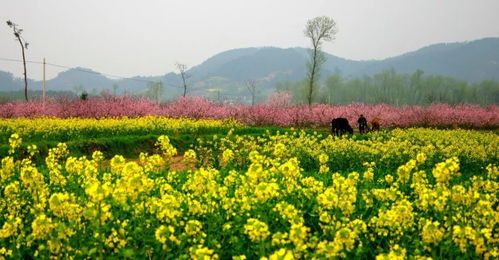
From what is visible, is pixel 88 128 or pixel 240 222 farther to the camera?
pixel 88 128

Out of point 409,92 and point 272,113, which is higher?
point 409,92

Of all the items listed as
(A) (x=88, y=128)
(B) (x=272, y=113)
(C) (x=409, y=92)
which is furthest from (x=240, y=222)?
(C) (x=409, y=92)

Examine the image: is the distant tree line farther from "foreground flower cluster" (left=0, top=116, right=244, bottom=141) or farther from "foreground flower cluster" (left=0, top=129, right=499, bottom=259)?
"foreground flower cluster" (left=0, top=129, right=499, bottom=259)

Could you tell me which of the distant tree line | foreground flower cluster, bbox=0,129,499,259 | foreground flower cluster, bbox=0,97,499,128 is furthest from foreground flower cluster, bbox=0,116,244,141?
the distant tree line

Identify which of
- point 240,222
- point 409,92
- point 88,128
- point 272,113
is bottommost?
point 240,222

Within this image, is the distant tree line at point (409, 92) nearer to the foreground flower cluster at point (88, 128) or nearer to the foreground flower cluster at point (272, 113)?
the foreground flower cluster at point (272, 113)

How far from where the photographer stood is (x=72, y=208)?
529cm

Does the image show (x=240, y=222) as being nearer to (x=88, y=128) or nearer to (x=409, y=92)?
(x=88, y=128)

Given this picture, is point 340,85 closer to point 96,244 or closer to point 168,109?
point 168,109

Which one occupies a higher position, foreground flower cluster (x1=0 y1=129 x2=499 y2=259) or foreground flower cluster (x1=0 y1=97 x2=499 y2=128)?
foreground flower cluster (x1=0 y1=97 x2=499 y2=128)

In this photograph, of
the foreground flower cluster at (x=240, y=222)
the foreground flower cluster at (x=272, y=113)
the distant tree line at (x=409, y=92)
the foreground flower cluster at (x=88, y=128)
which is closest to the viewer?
the foreground flower cluster at (x=240, y=222)

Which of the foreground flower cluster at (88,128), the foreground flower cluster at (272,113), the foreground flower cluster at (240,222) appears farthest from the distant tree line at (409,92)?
the foreground flower cluster at (240,222)

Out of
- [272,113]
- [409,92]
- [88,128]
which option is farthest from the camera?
[409,92]

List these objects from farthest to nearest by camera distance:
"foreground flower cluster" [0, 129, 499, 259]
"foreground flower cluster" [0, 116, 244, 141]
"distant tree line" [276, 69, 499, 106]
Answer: "distant tree line" [276, 69, 499, 106] → "foreground flower cluster" [0, 116, 244, 141] → "foreground flower cluster" [0, 129, 499, 259]
